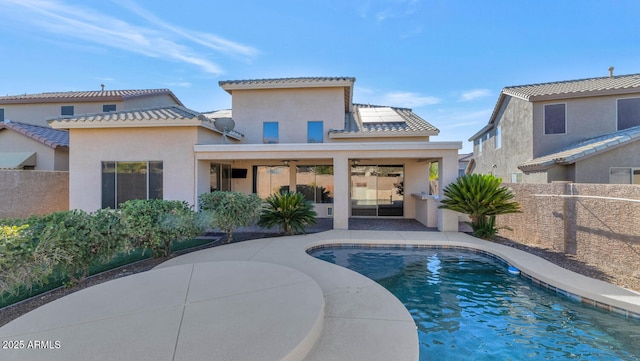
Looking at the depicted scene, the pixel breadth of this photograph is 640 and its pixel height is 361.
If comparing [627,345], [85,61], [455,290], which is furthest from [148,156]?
[627,345]

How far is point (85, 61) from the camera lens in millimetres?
15836

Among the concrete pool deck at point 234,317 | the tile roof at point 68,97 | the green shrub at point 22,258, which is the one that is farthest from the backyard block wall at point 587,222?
the tile roof at point 68,97

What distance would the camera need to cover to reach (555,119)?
1540 centimetres

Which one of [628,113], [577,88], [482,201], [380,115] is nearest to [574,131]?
[628,113]

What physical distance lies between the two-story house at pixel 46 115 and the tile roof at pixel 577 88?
2660 centimetres

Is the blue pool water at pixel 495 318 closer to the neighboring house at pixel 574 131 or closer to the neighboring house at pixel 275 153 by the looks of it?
the neighboring house at pixel 275 153

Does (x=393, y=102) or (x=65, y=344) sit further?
(x=393, y=102)

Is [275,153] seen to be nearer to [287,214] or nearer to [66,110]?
[287,214]

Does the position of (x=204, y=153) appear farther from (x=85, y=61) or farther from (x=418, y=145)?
(x=85, y=61)

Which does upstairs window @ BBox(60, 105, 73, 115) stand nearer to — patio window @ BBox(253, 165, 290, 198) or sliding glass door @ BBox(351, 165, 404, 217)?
patio window @ BBox(253, 165, 290, 198)

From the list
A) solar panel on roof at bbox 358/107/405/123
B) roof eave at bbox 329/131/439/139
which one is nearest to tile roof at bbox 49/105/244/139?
roof eave at bbox 329/131/439/139

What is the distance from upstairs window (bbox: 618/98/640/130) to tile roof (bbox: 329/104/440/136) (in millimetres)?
9727

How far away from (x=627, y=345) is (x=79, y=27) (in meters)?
19.9

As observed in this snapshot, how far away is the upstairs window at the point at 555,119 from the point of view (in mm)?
15289
